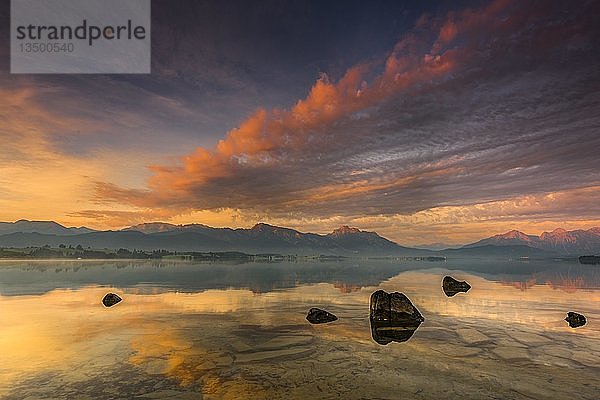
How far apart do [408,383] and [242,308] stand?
23214 millimetres

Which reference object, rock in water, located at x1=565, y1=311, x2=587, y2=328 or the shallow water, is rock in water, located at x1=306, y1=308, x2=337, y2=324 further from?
rock in water, located at x1=565, y1=311, x2=587, y2=328

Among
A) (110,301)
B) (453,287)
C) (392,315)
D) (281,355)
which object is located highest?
(281,355)

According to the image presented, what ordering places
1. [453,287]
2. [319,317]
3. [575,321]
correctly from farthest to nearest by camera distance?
[453,287] < [319,317] < [575,321]

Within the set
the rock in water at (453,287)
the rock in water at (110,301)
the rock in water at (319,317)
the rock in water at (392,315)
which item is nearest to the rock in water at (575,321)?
the rock in water at (392,315)

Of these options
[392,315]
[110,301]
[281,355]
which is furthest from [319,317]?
[110,301]

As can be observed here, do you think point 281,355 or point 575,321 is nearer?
point 281,355

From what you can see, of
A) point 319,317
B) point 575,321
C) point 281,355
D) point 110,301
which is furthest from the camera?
point 110,301

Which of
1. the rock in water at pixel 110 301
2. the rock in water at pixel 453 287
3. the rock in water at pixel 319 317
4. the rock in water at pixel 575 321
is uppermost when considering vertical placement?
the rock in water at pixel 110 301

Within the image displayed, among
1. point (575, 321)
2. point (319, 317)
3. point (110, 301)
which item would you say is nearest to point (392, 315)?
point (319, 317)

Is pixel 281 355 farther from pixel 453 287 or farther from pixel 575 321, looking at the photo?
pixel 453 287

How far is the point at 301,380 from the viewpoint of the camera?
1558cm

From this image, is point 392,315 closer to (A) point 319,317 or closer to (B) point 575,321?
(A) point 319,317

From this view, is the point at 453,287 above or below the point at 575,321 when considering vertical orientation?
below

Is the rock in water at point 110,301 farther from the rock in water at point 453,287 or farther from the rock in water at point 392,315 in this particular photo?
the rock in water at point 453,287
